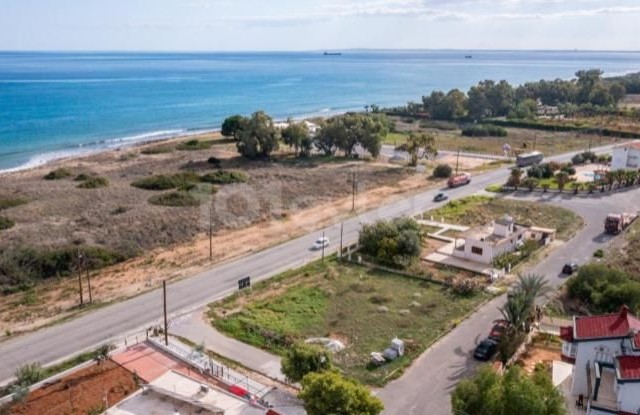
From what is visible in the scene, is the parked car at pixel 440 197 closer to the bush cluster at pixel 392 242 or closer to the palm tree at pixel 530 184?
the palm tree at pixel 530 184

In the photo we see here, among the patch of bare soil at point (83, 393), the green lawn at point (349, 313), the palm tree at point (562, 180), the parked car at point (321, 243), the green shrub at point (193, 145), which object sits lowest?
the patch of bare soil at point (83, 393)

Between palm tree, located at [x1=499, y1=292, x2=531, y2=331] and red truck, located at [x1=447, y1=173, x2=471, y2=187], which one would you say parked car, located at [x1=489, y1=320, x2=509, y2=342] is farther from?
red truck, located at [x1=447, y1=173, x2=471, y2=187]

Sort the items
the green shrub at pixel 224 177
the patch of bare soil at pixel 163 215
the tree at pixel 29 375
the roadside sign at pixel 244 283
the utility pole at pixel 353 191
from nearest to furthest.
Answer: the tree at pixel 29 375 → the roadside sign at pixel 244 283 → the patch of bare soil at pixel 163 215 → the utility pole at pixel 353 191 → the green shrub at pixel 224 177

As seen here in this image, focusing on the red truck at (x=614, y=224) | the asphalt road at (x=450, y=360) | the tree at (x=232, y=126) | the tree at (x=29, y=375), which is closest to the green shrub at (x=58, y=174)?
the tree at (x=232, y=126)

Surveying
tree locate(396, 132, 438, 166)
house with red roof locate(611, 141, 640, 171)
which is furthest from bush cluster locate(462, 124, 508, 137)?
house with red roof locate(611, 141, 640, 171)

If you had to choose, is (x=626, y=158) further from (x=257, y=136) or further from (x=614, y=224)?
(x=257, y=136)

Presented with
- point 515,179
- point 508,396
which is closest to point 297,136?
point 515,179
